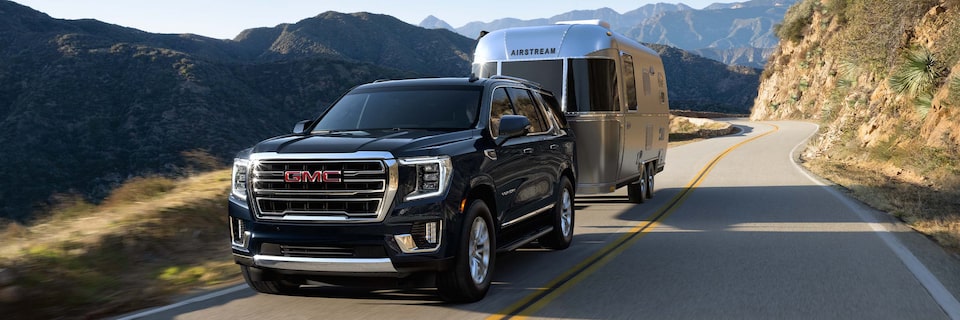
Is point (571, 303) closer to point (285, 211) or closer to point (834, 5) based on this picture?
point (285, 211)

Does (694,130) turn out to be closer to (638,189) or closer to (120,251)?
(638,189)

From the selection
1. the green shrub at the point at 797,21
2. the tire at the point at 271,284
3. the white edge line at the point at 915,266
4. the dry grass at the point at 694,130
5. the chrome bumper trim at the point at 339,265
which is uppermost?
the green shrub at the point at 797,21

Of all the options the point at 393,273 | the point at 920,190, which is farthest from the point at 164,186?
the point at 920,190

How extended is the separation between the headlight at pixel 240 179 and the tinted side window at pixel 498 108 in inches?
86.8

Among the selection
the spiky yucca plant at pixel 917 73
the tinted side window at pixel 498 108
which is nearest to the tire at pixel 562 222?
the tinted side window at pixel 498 108

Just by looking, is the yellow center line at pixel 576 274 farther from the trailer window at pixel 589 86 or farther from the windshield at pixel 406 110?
the trailer window at pixel 589 86

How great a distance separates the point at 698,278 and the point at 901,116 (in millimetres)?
19803

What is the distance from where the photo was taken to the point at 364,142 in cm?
636

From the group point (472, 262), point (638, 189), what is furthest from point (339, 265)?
point (638, 189)

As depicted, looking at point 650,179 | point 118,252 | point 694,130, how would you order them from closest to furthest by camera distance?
point 118,252 → point 650,179 → point 694,130

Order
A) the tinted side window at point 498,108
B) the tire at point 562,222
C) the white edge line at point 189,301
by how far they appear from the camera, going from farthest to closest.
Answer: the tire at point 562,222 → the tinted side window at point 498,108 → the white edge line at point 189,301

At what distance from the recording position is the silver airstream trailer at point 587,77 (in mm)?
12000

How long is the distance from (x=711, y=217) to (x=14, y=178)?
54.4 metres

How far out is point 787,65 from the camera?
79.7 m
